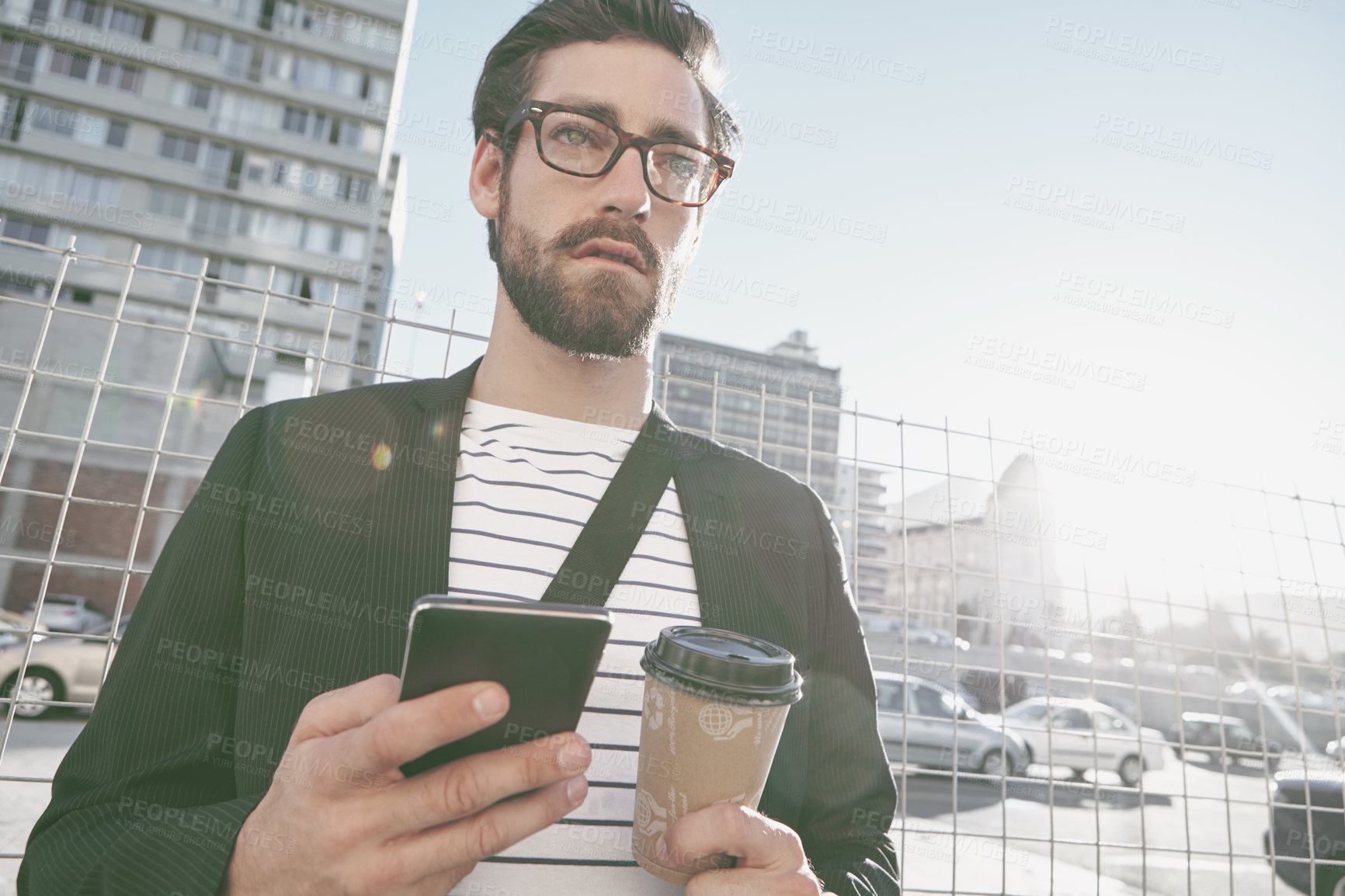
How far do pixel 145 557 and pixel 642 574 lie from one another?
20.1 meters

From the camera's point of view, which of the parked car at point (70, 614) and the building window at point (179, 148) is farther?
the building window at point (179, 148)

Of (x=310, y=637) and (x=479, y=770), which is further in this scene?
(x=310, y=637)

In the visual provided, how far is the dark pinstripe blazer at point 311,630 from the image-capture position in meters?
0.98

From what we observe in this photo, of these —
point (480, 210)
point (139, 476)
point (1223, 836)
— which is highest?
point (139, 476)

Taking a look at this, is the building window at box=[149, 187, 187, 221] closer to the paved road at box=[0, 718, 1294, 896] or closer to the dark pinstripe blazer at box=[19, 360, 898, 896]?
the paved road at box=[0, 718, 1294, 896]

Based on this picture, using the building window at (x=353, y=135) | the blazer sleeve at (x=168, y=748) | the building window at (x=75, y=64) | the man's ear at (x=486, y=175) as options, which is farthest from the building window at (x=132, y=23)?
the blazer sleeve at (x=168, y=748)

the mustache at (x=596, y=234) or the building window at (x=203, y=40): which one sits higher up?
the building window at (x=203, y=40)

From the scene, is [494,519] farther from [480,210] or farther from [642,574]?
[480,210]

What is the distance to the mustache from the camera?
51.7 inches

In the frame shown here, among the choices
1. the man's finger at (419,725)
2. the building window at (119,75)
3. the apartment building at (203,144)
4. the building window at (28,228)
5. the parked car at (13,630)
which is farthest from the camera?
the building window at (119,75)

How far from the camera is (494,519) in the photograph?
4.13 ft

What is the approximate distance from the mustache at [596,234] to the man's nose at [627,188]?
0.10ft

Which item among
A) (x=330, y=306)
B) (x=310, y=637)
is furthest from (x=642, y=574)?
(x=330, y=306)

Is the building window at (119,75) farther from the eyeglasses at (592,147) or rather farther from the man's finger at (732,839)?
the man's finger at (732,839)
